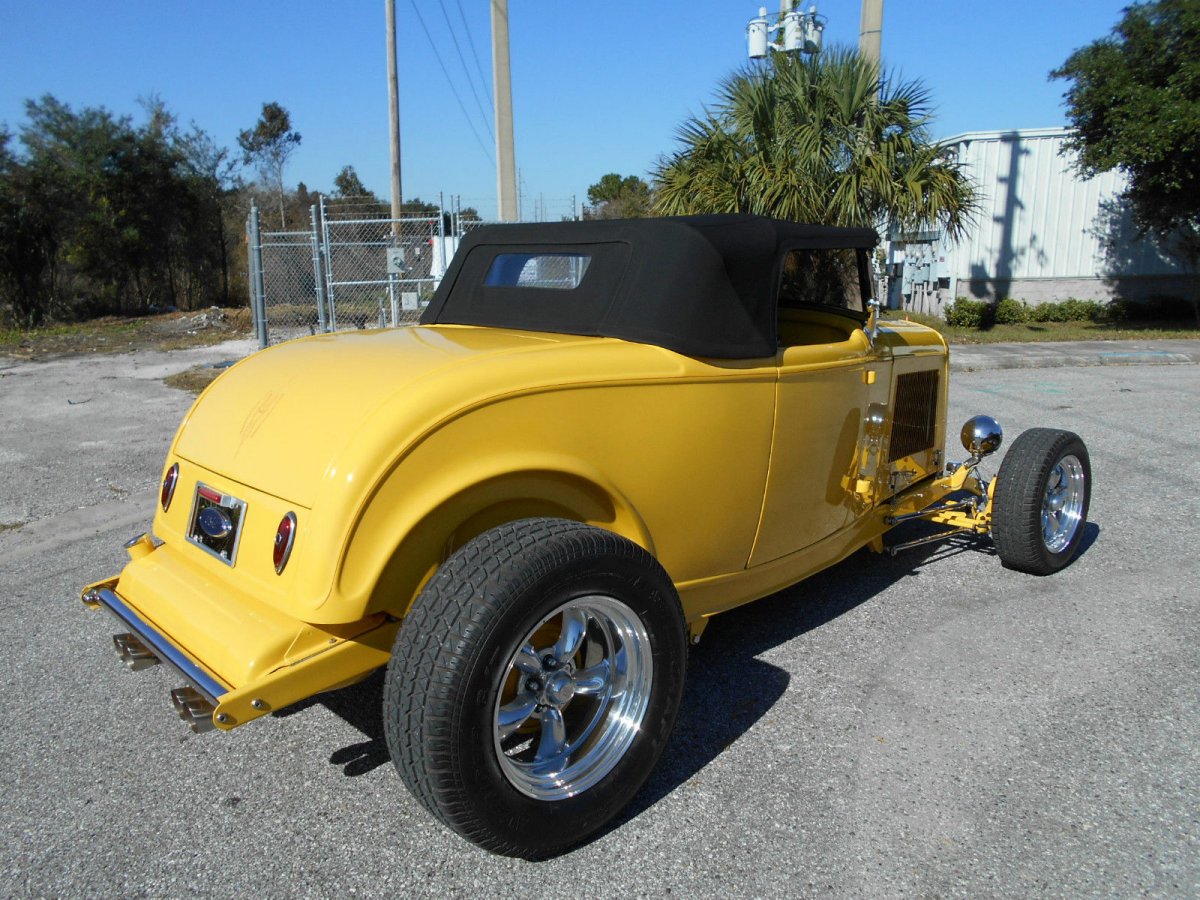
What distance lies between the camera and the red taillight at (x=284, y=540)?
90.4 inches

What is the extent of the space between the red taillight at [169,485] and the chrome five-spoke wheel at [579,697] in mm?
1352

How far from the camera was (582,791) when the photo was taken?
2.37 m

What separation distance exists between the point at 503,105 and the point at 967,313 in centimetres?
1003

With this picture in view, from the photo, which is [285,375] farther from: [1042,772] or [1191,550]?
[1191,550]

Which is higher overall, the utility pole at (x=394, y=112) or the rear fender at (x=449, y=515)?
the utility pole at (x=394, y=112)

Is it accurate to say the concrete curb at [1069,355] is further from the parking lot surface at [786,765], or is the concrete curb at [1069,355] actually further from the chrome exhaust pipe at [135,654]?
the chrome exhaust pipe at [135,654]

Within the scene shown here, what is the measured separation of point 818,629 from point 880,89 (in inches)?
356

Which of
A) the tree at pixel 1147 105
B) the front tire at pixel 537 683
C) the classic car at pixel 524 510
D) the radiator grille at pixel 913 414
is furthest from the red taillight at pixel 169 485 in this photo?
the tree at pixel 1147 105

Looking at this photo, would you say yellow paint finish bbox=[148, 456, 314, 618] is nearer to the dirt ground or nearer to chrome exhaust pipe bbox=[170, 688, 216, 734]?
chrome exhaust pipe bbox=[170, 688, 216, 734]

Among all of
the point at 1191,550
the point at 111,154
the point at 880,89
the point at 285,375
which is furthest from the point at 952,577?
the point at 111,154

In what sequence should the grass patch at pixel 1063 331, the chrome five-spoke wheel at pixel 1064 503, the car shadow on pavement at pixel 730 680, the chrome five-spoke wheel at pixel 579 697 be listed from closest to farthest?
the chrome five-spoke wheel at pixel 579 697 → the car shadow on pavement at pixel 730 680 → the chrome five-spoke wheel at pixel 1064 503 → the grass patch at pixel 1063 331

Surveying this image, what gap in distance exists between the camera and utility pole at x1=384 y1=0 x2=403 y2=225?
17.5 meters

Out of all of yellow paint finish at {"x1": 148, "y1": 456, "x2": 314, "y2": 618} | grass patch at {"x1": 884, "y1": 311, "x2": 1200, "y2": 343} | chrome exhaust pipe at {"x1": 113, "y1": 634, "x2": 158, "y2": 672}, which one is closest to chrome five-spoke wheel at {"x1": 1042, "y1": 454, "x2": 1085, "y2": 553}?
yellow paint finish at {"x1": 148, "y1": 456, "x2": 314, "y2": 618}

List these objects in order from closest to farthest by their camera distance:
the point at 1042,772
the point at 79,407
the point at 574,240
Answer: the point at 1042,772, the point at 574,240, the point at 79,407
